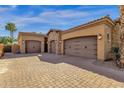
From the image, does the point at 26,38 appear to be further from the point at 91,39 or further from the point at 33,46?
the point at 91,39

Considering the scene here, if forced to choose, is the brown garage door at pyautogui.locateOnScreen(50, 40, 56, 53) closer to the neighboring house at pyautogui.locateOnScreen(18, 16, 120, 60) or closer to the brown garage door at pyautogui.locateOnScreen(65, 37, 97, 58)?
the neighboring house at pyautogui.locateOnScreen(18, 16, 120, 60)

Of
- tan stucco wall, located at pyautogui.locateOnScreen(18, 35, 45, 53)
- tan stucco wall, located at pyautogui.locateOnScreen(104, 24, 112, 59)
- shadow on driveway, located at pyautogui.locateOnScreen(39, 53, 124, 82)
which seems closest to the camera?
shadow on driveway, located at pyautogui.locateOnScreen(39, 53, 124, 82)

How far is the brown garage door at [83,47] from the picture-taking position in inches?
475

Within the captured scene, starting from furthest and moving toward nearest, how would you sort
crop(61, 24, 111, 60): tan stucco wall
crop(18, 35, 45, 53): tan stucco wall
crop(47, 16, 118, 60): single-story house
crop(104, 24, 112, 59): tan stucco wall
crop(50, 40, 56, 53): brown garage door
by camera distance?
crop(18, 35, 45, 53): tan stucco wall, crop(50, 40, 56, 53): brown garage door, crop(104, 24, 112, 59): tan stucco wall, crop(47, 16, 118, 60): single-story house, crop(61, 24, 111, 60): tan stucco wall

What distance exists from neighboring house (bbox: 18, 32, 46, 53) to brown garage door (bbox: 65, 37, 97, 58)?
9149 millimetres

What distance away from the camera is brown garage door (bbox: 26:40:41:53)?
949 inches

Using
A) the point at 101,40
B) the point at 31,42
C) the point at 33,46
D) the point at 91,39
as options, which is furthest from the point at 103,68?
the point at 31,42

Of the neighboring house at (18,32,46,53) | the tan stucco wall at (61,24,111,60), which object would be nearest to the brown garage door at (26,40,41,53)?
the neighboring house at (18,32,46,53)

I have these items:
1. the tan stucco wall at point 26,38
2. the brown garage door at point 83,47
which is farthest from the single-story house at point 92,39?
the tan stucco wall at point 26,38

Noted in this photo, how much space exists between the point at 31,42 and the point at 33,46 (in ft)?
2.61

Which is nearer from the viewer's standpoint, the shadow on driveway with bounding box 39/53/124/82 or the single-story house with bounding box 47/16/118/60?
the shadow on driveway with bounding box 39/53/124/82
